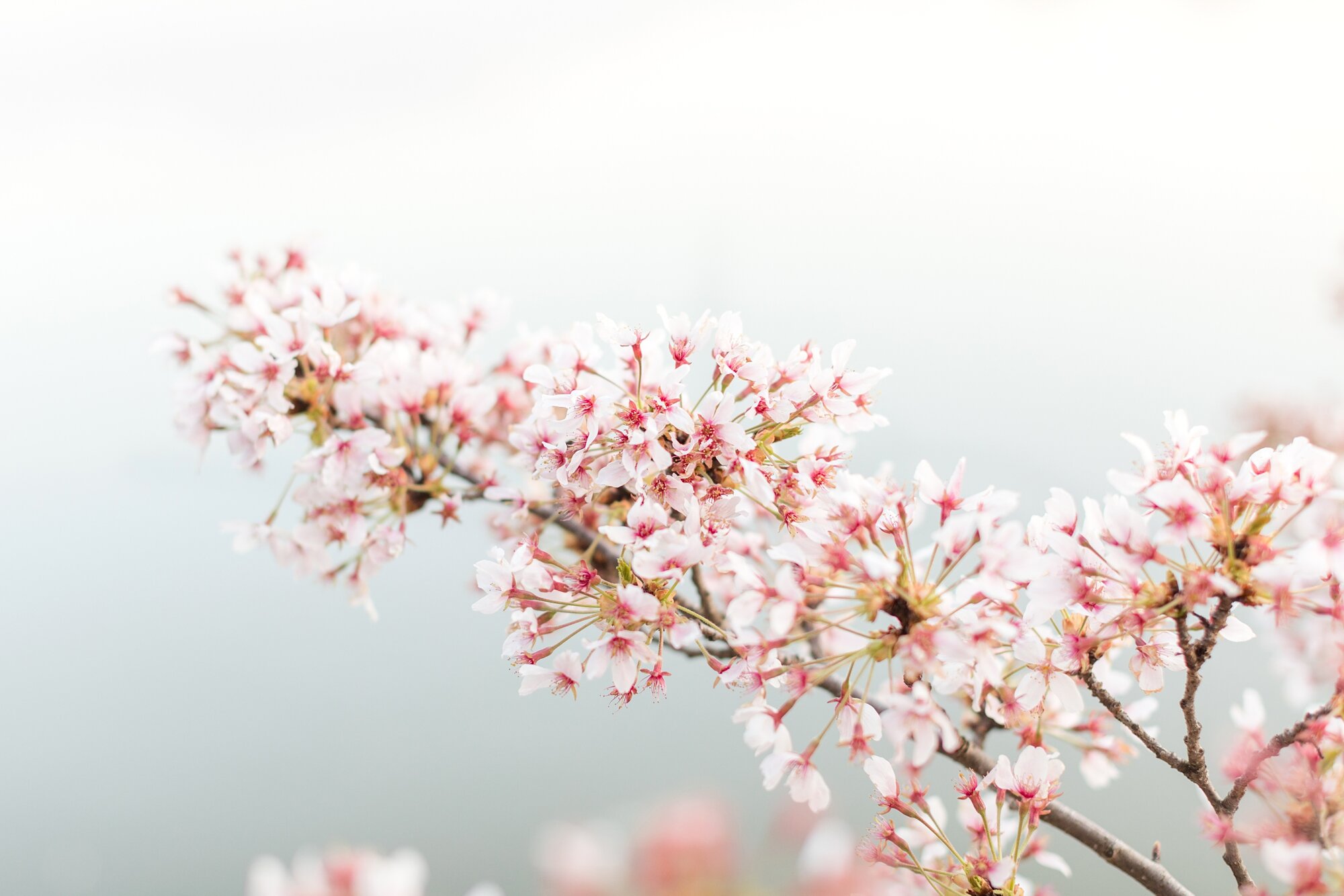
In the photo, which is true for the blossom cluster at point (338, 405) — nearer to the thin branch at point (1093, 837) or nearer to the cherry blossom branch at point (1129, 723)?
the thin branch at point (1093, 837)

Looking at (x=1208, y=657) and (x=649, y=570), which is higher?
(x=1208, y=657)

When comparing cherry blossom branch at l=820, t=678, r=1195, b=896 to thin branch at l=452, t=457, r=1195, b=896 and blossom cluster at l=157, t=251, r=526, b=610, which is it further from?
blossom cluster at l=157, t=251, r=526, b=610

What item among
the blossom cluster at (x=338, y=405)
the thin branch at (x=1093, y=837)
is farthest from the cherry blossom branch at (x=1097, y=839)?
the blossom cluster at (x=338, y=405)

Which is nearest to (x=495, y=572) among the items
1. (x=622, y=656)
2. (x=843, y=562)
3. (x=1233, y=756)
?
(x=622, y=656)

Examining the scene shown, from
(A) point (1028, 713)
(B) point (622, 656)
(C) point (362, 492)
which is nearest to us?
(B) point (622, 656)

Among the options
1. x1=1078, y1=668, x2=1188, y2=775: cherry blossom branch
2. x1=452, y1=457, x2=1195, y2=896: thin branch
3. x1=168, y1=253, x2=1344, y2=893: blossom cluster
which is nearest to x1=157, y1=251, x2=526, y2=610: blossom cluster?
x1=168, y1=253, x2=1344, y2=893: blossom cluster

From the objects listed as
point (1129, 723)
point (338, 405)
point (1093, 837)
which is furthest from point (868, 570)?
point (338, 405)

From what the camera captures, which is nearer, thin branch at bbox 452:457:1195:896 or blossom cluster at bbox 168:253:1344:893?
blossom cluster at bbox 168:253:1344:893

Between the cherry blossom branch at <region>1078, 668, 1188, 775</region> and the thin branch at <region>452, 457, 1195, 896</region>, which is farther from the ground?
the cherry blossom branch at <region>1078, 668, 1188, 775</region>

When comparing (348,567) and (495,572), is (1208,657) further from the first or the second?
(348,567)
